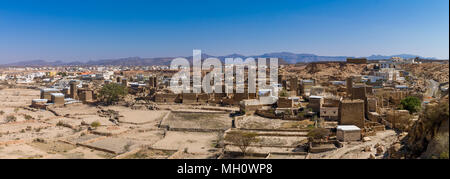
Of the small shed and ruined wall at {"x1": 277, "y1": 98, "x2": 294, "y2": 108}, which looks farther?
ruined wall at {"x1": 277, "y1": 98, "x2": 294, "y2": 108}

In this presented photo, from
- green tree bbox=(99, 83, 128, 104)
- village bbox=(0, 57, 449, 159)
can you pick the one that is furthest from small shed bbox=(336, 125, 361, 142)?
green tree bbox=(99, 83, 128, 104)

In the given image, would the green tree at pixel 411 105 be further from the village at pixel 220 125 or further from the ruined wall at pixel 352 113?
the ruined wall at pixel 352 113

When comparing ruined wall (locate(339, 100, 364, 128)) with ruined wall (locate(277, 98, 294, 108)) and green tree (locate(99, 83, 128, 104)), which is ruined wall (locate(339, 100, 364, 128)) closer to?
ruined wall (locate(277, 98, 294, 108))

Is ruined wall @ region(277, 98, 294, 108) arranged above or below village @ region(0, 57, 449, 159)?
above

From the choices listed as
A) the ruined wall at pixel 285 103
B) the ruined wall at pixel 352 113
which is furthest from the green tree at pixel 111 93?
the ruined wall at pixel 352 113

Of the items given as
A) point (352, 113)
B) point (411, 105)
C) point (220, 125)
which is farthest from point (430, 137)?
point (220, 125)

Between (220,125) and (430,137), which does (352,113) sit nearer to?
(430,137)

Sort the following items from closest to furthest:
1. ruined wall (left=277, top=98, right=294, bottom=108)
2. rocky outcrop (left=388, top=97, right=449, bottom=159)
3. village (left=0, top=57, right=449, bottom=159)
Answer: rocky outcrop (left=388, top=97, right=449, bottom=159) < village (left=0, top=57, right=449, bottom=159) < ruined wall (left=277, top=98, right=294, bottom=108)

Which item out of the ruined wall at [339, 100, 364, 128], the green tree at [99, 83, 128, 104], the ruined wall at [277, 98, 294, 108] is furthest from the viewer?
the green tree at [99, 83, 128, 104]
